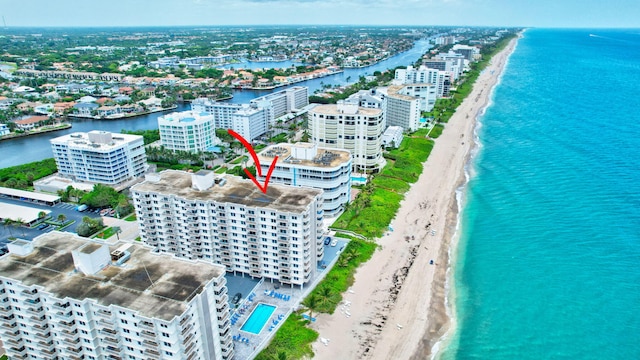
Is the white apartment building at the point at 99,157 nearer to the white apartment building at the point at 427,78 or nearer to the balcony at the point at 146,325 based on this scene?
the balcony at the point at 146,325

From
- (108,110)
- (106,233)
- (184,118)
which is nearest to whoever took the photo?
(106,233)

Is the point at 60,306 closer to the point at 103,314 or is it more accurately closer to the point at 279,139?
the point at 103,314

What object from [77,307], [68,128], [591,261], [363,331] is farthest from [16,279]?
[68,128]

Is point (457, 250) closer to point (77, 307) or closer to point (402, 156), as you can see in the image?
point (402, 156)

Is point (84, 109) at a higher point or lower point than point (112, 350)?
lower

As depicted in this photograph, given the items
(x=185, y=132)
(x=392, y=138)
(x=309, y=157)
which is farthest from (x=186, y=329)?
(x=392, y=138)

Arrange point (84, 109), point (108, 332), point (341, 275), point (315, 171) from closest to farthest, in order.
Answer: point (108, 332), point (341, 275), point (315, 171), point (84, 109)
